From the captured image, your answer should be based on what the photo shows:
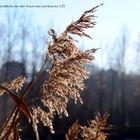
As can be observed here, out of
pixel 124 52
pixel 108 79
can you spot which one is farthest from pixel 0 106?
pixel 108 79

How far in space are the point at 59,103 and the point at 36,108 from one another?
0.40ft

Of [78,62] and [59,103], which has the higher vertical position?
[78,62]

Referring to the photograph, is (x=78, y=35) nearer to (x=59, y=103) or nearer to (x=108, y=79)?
(x=59, y=103)

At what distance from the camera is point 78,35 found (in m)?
2.73

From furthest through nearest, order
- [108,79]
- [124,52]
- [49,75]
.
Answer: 1. [108,79]
2. [124,52]
3. [49,75]

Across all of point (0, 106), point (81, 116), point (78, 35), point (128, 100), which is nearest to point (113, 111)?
point (128, 100)

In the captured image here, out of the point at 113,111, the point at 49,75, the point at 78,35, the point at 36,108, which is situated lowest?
the point at 113,111

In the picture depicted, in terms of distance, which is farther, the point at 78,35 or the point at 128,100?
the point at 128,100

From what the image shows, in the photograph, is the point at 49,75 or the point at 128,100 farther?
the point at 128,100

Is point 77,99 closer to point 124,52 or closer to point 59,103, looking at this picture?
point 59,103

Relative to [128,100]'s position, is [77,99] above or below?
above

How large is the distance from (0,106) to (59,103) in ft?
136

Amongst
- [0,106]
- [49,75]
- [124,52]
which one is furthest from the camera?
[124,52]

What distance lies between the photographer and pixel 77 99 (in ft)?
8.71
